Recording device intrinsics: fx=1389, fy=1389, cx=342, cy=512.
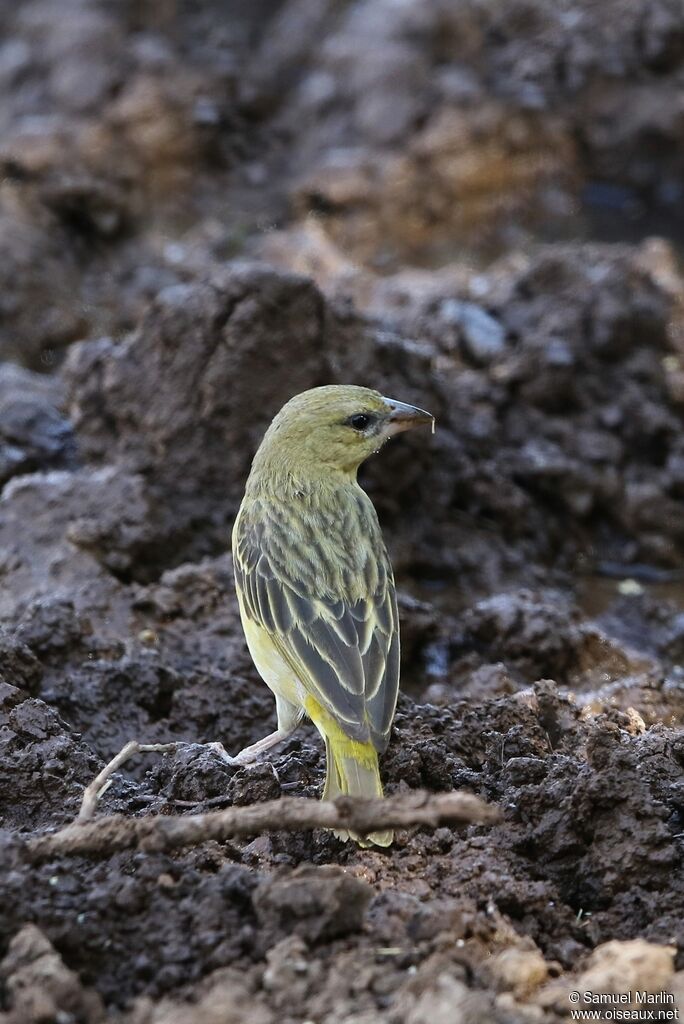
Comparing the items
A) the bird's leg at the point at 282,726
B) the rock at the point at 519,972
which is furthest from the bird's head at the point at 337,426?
the rock at the point at 519,972

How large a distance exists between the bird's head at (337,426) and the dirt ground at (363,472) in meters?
0.87

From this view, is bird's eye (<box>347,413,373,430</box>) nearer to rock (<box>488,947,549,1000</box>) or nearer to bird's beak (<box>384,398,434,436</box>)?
bird's beak (<box>384,398,434,436</box>)

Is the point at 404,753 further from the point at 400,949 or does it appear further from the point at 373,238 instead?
the point at 373,238

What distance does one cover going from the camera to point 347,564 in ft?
16.7

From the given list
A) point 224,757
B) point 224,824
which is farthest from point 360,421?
point 224,824

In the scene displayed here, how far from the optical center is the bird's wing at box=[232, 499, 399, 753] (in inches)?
175

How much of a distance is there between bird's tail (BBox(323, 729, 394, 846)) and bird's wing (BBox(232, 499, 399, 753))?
5 cm

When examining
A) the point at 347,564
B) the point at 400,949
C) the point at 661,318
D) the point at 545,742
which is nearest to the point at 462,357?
the point at 661,318

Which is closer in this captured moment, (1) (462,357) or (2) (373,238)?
(1) (462,357)

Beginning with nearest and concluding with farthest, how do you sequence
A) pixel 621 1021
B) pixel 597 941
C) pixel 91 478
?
pixel 621 1021, pixel 597 941, pixel 91 478

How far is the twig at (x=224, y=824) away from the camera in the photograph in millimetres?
3359

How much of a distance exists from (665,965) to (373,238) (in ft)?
29.4

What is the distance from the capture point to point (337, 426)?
5.55 meters

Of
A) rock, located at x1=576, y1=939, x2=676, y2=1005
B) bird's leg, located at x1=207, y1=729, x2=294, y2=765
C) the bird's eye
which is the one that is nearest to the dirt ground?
rock, located at x1=576, y1=939, x2=676, y2=1005
